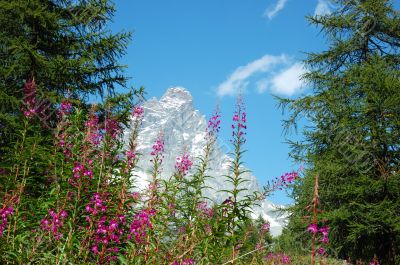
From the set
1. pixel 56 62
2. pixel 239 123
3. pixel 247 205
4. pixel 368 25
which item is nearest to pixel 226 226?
pixel 247 205

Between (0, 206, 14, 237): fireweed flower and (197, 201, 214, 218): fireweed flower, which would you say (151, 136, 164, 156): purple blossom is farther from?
(0, 206, 14, 237): fireweed flower

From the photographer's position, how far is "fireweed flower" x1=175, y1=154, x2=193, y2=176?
566 cm

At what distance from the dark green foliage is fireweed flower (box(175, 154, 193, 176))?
7.12 m

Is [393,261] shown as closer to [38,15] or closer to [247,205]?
[247,205]

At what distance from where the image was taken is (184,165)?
18.8ft

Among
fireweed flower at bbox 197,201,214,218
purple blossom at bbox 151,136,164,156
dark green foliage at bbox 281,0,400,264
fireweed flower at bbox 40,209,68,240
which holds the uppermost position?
dark green foliage at bbox 281,0,400,264

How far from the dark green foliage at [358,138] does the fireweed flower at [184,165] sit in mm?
7116

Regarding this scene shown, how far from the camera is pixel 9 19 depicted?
37.9ft

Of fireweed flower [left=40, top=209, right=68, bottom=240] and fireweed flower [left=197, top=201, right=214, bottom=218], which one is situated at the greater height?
fireweed flower [left=197, top=201, right=214, bottom=218]

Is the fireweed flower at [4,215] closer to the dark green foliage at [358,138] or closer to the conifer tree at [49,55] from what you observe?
the conifer tree at [49,55]

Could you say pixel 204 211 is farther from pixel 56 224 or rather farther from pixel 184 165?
pixel 56 224

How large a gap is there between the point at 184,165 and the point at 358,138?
8869mm

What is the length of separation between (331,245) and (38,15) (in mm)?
11994

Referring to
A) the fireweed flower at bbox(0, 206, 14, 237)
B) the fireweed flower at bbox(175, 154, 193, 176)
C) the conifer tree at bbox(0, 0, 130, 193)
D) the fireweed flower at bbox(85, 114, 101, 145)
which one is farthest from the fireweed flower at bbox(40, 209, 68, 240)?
the conifer tree at bbox(0, 0, 130, 193)
